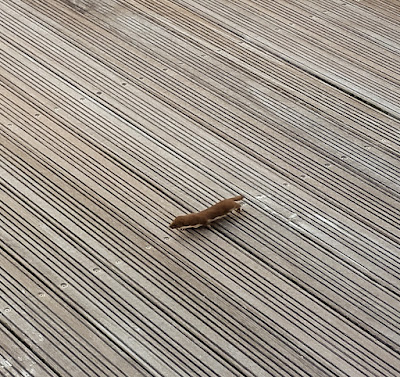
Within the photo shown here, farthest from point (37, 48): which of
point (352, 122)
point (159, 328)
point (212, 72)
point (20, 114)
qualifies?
point (159, 328)

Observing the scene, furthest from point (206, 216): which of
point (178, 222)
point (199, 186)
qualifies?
point (199, 186)

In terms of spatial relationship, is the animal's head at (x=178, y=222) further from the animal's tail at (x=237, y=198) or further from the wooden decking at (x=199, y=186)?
the animal's tail at (x=237, y=198)

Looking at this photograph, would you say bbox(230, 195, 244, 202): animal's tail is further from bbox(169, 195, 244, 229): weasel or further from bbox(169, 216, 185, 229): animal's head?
bbox(169, 216, 185, 229): animal's head

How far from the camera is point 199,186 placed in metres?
2.62

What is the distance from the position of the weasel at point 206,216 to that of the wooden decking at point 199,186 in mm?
41

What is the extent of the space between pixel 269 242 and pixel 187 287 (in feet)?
1.10

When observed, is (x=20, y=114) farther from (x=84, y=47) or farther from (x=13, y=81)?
(x=84, y=47)

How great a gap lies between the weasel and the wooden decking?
0.13 ft

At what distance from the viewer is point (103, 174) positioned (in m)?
2.64

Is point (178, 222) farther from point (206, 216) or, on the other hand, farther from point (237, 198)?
point (237, 198)

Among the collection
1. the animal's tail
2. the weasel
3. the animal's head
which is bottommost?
the animal's head

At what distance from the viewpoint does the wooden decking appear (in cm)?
213

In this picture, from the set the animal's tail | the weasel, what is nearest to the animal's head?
the weasel

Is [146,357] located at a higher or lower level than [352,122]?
lower
